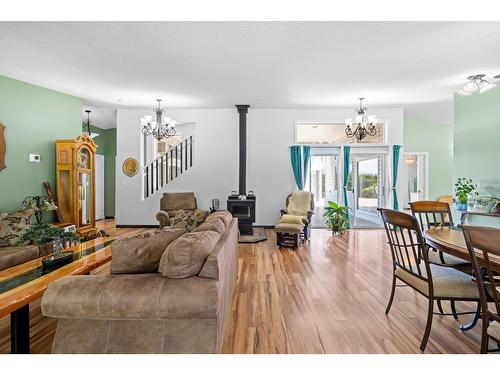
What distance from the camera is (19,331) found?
1.80m

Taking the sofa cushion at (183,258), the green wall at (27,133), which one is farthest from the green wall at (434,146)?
the green wall at (27,133)

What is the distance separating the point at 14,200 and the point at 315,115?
640 centimetres

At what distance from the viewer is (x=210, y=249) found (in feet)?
6.36

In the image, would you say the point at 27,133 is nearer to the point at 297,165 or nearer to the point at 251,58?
the point at 251,58

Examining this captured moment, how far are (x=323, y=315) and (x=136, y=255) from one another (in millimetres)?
1663

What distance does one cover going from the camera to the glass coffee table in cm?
177

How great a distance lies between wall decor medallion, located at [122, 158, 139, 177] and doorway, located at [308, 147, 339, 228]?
4.39 m

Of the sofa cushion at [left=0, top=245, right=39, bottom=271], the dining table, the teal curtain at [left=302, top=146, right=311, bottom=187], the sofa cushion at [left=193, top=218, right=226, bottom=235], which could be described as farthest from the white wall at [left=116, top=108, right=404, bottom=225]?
the dining table

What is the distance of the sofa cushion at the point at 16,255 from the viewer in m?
3.05

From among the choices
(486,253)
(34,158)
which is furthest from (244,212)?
(486,253)

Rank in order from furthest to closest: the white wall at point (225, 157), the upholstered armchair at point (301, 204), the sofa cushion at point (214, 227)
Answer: the white wall at point (225, 157) → the upholstered armchair at point (301, 204) → the sofa cushion at point (214, 227)

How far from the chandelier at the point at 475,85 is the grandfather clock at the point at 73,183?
21.4 ft

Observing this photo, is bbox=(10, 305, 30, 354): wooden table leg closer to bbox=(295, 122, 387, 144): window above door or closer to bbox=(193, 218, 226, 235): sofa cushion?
bbox=(193, 218, 226, 235): sofa cushion

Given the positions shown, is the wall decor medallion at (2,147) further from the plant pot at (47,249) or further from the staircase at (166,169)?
the staircase at (166,169)
